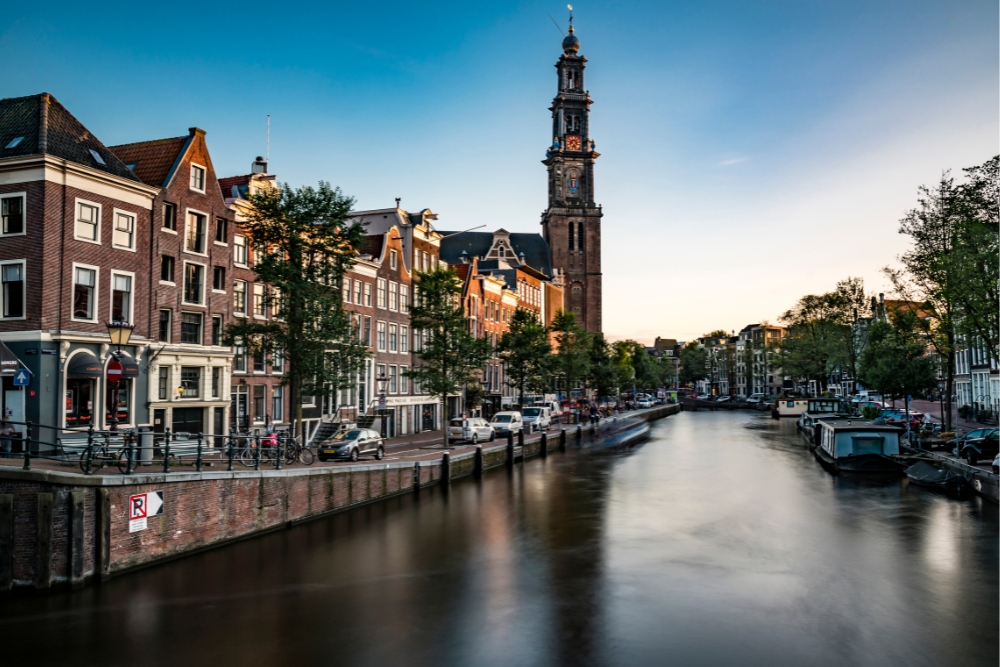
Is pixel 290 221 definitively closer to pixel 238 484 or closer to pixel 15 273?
pixel 15 273

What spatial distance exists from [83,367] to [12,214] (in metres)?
6.80

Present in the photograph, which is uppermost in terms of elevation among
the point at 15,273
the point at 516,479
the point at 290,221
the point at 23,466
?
the point at 290,221

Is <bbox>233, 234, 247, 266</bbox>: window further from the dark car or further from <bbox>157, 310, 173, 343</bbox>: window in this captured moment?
the dark car

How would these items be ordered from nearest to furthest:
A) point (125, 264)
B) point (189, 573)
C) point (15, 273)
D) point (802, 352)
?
point (189, 573), point (15, 273), point (125, 264), point (802, 352)

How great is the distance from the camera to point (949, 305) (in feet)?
167

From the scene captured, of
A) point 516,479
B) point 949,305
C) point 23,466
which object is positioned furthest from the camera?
point 949,305

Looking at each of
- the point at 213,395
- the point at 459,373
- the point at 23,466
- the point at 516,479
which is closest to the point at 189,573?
the point at 23,466

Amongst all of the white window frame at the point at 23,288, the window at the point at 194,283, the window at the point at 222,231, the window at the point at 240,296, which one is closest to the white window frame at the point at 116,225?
the white window frame at the point at 23,288

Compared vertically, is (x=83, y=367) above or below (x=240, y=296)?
below

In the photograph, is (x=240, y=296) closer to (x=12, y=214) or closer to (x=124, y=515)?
(x=12, y=214)

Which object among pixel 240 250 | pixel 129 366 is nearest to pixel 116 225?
pixel 129 366

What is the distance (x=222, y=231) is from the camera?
42656 millimetres

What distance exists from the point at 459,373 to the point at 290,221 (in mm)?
19035

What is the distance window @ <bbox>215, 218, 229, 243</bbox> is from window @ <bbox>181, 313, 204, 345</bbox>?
4375mm
